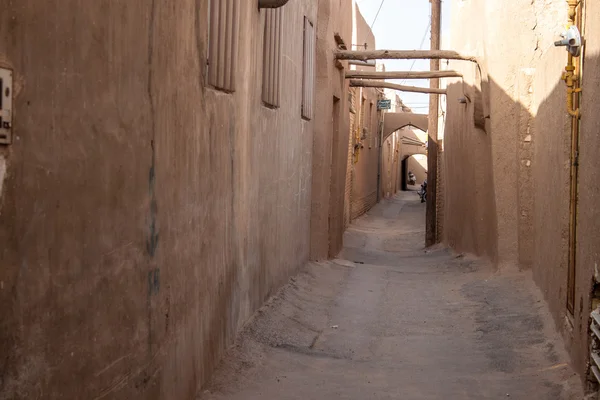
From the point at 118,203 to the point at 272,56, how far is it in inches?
186

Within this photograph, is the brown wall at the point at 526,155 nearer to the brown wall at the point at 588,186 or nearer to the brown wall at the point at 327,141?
the brown wall at the point at 588,186

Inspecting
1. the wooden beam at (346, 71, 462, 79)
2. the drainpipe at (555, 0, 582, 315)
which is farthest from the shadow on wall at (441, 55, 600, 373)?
the wooden beam at (346, 71, 462, 79)

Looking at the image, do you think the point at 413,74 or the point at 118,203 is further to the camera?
the point at 413,74

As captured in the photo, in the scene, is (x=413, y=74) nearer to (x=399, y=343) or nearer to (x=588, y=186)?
(x=399, y=343)

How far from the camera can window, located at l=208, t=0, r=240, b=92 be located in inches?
209

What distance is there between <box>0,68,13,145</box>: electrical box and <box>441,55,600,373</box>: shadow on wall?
Result: 363cm

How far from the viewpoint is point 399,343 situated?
7520 millimetres

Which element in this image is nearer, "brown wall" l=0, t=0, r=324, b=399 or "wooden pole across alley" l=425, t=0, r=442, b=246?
"brown wall" l=0, t=0, r=324, b=399

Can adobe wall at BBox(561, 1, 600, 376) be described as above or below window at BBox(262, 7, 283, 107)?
below

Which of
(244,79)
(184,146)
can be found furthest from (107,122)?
(244,79)

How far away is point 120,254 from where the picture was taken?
3.48 m

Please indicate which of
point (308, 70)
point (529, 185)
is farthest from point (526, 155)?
point (308, 70)

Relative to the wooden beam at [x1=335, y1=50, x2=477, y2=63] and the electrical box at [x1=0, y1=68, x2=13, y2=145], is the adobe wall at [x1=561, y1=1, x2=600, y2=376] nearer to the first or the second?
the electrical box at [x1=0, y1=68, x2=13, y2=145]

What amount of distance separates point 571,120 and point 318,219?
6.32m
